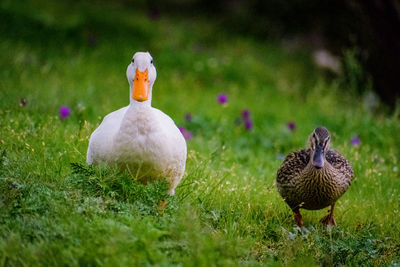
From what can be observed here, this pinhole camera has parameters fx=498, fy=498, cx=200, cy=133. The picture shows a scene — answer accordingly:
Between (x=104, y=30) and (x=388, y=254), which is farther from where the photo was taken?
(x=104, y=30)

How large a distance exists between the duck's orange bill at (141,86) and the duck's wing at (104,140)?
0.31 m

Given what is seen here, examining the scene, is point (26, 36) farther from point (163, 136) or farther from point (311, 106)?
point (163, 136)

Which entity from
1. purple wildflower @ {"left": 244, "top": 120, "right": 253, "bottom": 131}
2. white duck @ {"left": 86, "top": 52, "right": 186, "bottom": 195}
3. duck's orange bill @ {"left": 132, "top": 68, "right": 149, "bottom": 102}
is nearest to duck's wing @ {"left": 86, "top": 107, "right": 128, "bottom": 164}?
white duck @ {"left": 86, "top": 52, "right": 186, "bottom": 195}

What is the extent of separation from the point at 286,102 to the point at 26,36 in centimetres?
451

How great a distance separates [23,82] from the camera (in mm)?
6703

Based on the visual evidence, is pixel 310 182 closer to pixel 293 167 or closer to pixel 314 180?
pixel 314 180

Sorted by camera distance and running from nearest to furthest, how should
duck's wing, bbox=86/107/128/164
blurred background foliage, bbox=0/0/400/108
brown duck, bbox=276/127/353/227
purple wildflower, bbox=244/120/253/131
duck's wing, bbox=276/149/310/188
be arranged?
duck's wing, bbox=86/107/128/164 → brown duck, bbox=276/127/353/227 → duck's wing, bbox=276/149/310/188 → purple wildflower, bbox=244/120/253/131 → blurred background foliage, bbox=0/0/400/108

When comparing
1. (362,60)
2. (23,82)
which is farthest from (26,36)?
(362,60)

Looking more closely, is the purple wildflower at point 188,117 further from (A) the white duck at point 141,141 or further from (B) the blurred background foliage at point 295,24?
(A) the white duck at point 141,141

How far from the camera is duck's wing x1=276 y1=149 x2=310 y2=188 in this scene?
13.3 ft

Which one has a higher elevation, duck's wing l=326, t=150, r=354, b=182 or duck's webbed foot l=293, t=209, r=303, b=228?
duck's wing l=326, t=150, r=354, b=182

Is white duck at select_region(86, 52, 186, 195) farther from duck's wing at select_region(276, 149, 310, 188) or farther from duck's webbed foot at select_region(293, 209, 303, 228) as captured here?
duck's webbed foot at select_region(293, 209, 303, 228)

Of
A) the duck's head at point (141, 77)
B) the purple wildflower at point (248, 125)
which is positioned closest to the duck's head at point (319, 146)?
the duck's head at point (141, 77)

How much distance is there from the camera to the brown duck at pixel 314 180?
390cm
